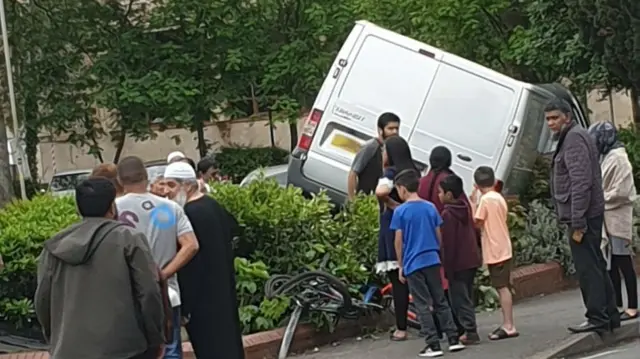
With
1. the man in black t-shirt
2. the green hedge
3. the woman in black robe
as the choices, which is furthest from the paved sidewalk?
the woman in black robe

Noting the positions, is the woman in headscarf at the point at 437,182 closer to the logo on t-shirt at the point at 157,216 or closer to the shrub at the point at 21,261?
the logo on t-shirt at the point at 157,216

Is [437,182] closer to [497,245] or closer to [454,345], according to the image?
[497,245]

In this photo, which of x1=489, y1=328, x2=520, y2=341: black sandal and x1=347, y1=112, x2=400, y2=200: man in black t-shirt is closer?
x1=489, y1=328, x2=520, y2=341: black sandal

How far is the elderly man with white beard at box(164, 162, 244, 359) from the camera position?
25.5 ft

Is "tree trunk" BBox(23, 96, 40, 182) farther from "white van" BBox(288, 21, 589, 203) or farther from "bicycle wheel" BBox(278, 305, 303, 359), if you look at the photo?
"bicycle wheel" BBox(278, 305, 303, 359)

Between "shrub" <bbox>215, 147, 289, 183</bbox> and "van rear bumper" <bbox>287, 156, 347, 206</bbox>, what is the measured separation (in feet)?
45.1

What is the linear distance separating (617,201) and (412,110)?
4.45 metres

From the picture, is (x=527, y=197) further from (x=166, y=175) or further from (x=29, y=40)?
(x=29, y=40)

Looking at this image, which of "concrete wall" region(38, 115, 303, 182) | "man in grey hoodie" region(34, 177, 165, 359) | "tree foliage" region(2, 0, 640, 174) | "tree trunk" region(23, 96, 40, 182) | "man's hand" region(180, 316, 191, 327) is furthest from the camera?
"concrete wall" region(38, 115, 303, 182)

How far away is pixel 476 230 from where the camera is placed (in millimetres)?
10094

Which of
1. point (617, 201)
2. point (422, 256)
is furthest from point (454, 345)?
point (617, 201)

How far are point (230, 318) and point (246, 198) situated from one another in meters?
3.38

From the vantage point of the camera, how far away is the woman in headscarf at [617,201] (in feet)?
34.2

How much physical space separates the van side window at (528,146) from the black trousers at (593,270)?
513 cm
